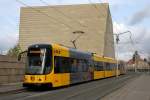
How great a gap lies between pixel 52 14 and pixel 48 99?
125 metres

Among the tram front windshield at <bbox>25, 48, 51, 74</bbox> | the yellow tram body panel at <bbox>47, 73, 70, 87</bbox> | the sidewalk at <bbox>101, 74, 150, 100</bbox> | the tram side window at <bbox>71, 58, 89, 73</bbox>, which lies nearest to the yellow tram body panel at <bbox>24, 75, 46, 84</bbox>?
the tram front windshield at <bbox>25, 48, 51, 74</bbox>

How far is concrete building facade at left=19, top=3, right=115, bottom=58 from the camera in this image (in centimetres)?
13325

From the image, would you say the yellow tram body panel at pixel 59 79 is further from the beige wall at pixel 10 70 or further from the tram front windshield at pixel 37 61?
the beige wall at pixel 10 70

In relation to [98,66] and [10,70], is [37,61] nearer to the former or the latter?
[10,70]

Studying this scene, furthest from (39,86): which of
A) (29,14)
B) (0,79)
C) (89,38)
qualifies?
(29,14)

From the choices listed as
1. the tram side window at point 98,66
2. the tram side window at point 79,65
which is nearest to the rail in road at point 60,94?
the tram side window at point 79,65

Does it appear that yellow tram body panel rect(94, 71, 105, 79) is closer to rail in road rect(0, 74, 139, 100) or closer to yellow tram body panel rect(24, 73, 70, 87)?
rail in road rect(0, 74, 139, 100)

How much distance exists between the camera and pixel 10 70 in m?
34.4

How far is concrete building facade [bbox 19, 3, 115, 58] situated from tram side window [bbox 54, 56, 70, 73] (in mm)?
96747

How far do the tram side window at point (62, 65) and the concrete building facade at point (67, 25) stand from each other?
9675 cm

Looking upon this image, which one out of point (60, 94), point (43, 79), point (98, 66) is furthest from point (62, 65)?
point (98, 66)

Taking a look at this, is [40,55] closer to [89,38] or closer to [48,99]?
[48,99]

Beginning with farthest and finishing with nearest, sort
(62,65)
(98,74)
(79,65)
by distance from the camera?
(98,74)
(79,65)
(62,65)

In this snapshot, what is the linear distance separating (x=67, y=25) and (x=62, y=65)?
111 meters
